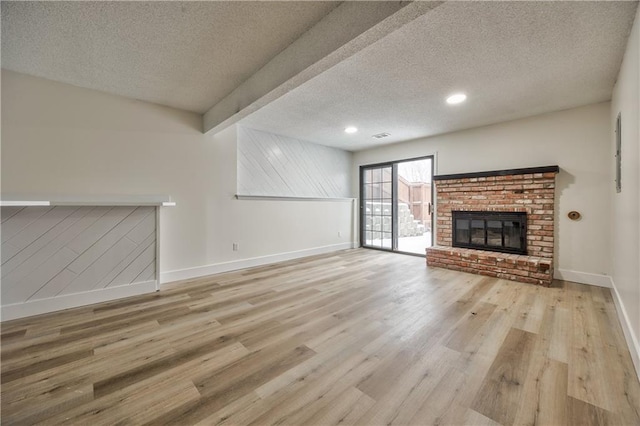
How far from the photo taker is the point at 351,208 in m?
6.46

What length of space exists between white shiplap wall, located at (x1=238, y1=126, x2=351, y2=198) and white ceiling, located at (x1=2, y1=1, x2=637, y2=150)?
1.12 metres

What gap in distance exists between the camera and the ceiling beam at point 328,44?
154 cm

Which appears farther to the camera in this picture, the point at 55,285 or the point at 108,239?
the point at 108,239

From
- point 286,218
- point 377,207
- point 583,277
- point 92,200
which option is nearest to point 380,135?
point 377,207

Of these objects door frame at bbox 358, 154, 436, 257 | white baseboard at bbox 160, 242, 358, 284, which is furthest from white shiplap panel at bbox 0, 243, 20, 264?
door frame at bbox 358, 154, 436, 257

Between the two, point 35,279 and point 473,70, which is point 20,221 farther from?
point 473,70

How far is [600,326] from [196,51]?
4223 millimetres

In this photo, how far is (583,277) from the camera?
3531 millimetres

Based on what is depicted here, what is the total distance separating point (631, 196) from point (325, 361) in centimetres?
256

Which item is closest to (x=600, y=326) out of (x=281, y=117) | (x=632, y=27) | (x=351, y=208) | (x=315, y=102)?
(x=632, y=27)

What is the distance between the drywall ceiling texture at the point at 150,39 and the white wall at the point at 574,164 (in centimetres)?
286

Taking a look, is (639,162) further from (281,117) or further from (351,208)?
(351,208)

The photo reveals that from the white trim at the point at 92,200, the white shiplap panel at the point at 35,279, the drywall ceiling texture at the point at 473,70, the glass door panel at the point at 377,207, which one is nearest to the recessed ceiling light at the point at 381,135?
the drywall ceiling texture at the point at 473,70

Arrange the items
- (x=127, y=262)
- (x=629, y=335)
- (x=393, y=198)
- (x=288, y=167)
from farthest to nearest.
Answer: (x=393, y=198) → (x=288, y=167) → (x=127, y=262) → (x=629, y=335)
